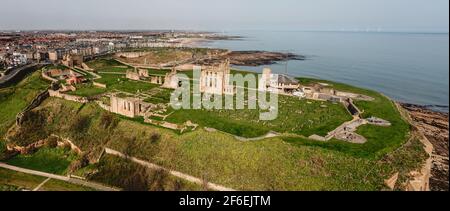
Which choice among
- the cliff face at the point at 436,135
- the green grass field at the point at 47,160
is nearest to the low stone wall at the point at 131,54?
the green grass field at the point at 47,160

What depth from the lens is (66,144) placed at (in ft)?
138

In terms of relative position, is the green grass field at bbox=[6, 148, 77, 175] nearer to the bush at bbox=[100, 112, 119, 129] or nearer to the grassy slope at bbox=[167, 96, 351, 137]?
the bush at bbox=[100, 112, 119, 129]

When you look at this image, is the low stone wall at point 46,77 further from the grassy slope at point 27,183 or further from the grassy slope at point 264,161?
the grassy slope at point 264,161

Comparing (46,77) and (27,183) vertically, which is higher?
(46,77)

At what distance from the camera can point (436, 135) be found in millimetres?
46781

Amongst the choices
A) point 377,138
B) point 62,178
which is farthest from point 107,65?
point 377,138

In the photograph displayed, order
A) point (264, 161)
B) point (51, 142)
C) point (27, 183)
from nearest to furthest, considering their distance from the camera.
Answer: point (264, 161)
point (27, 183)
point (51, 142)

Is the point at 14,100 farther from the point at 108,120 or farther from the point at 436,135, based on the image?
the point at 436,135

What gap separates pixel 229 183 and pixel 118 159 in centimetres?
1372

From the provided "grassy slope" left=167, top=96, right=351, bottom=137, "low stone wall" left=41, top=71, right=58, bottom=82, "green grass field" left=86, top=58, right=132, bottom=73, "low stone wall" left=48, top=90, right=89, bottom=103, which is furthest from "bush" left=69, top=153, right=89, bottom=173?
"green grass field" left=86, top=58, right=132, bottom=73

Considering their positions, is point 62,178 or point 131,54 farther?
point 131,54

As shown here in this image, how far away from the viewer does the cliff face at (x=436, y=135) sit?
113ft
